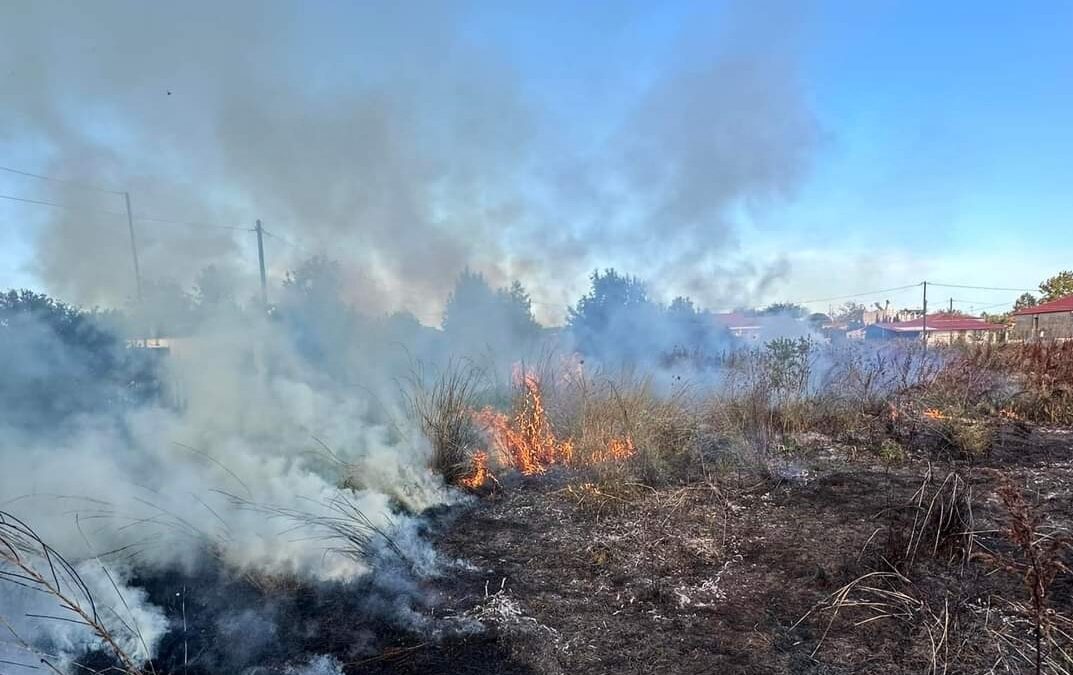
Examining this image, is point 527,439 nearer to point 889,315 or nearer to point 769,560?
point 769,560

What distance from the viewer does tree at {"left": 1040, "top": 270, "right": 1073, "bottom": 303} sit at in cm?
3456

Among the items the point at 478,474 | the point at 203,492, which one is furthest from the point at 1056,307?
the point at 203,492

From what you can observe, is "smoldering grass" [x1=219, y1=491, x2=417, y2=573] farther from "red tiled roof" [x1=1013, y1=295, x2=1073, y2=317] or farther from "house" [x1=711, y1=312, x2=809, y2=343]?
"red tiled roof" [x1=1013, y1=295, x2=1073, y2=317]

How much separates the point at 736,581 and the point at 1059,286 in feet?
155

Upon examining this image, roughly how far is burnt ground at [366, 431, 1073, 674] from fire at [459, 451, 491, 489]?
30 centimetres

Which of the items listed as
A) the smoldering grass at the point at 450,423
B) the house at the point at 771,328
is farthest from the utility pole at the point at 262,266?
the house at the point at 771,328

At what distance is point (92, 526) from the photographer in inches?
115

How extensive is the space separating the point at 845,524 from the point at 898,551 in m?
0.63

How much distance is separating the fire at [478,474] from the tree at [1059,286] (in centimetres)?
4534

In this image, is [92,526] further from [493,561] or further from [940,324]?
[940,324]

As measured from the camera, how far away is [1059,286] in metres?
35.1

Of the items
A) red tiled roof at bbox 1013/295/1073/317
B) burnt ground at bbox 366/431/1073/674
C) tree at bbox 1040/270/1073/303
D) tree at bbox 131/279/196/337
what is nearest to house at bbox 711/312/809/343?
burnt ground at bbox 366/431/1073/674

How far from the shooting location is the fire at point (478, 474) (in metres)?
4.80

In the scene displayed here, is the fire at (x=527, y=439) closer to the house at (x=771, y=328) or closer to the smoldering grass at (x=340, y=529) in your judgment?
the smoldering grass at (x=340, y=529)
